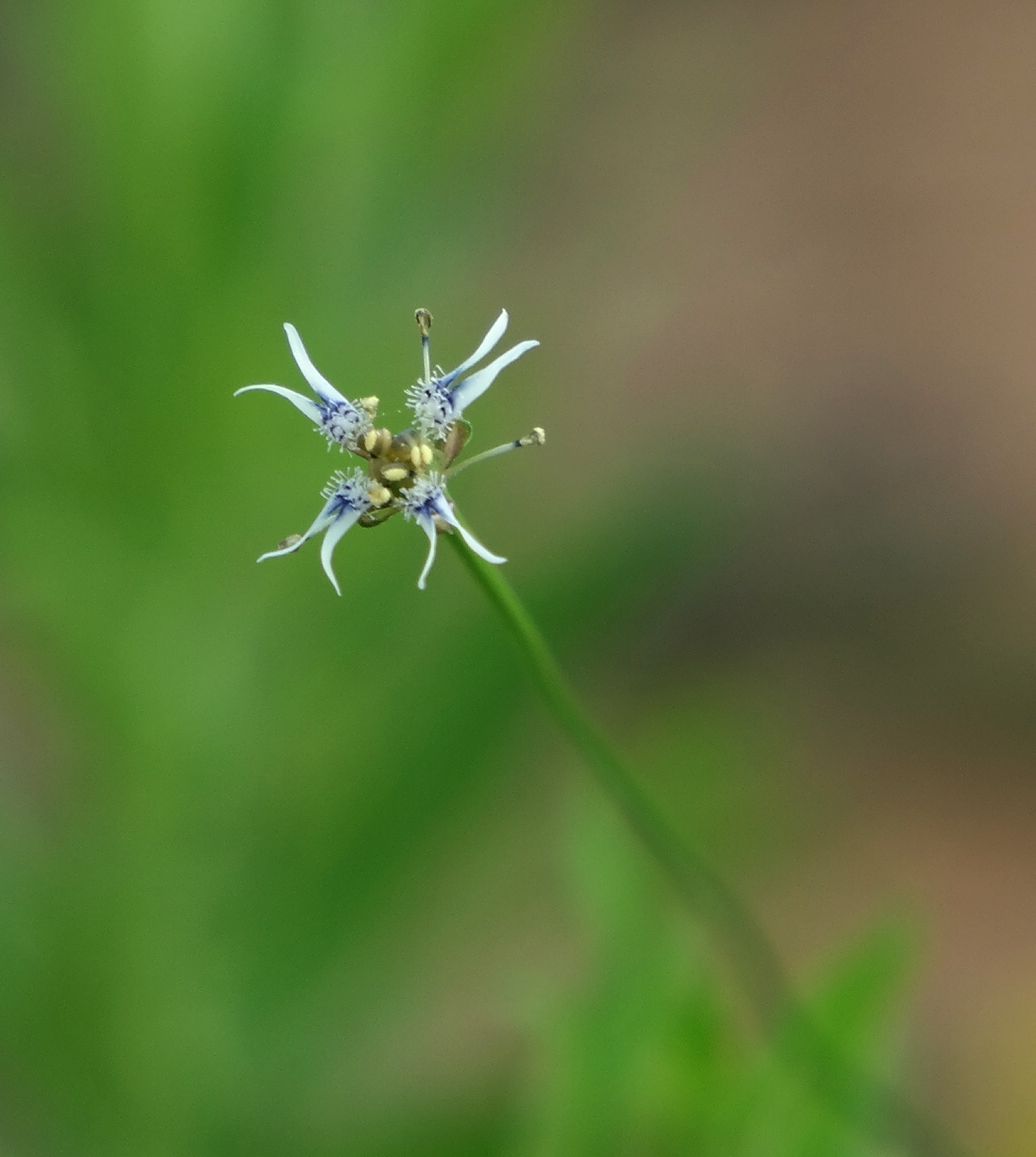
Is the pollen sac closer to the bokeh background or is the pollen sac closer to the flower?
the flower

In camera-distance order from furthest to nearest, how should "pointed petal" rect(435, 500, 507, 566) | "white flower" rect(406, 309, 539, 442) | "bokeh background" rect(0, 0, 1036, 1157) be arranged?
"bokeh background" rect(0, 0, 1036, 1157)
"white flower" rect(406, 309, 539, 442)
"pointed petal" rect(435, 500, 507, 566)

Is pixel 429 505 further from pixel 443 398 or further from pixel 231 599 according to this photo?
pixel 231 599

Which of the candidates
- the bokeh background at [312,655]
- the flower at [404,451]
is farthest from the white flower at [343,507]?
the bokeh background at [312,655]

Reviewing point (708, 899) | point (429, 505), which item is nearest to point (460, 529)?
point (429, 505)

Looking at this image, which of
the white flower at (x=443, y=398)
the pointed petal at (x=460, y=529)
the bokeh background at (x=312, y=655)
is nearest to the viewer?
the pointed petal at (x=460, y=529)

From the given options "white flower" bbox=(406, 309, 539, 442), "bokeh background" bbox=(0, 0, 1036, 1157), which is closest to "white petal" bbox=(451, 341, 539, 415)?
"white flower" bbox=(406, 309, 539, 442)

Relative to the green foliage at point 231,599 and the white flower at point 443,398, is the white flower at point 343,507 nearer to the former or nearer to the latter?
the white flower at point 443,398
